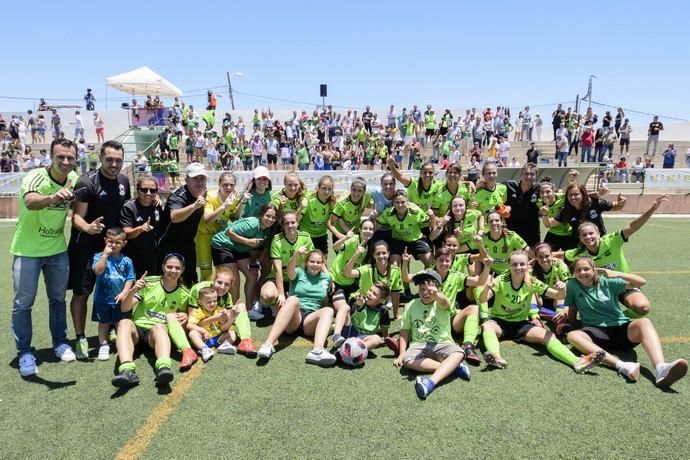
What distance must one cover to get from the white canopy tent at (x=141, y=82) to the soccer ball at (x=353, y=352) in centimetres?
2246

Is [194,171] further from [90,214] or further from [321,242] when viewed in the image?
[321,242]

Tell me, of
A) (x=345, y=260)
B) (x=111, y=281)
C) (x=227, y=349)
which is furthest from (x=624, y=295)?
(x=111, y=281)

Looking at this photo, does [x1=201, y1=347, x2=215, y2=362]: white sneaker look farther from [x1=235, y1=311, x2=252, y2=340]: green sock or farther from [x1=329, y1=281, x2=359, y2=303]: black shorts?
[x1=329, y1=281, x2=359, y2=303]: black shorts

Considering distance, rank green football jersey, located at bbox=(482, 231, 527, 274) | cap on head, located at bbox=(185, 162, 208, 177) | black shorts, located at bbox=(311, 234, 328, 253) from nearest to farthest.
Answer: cap on head, located at bbox=(185, 162, 208, 177), green football jersey, located at bbox=(482, 231, 527, 274), black shorts, located at bbox=(311, 234, 328, 253)

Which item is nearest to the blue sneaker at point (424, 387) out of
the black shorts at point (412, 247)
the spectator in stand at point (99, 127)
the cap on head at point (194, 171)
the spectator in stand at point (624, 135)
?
the black shorts at point (412, 247)

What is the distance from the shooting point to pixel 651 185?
59.5 ft

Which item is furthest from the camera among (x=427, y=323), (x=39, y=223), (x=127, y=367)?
(x=427, y=323)

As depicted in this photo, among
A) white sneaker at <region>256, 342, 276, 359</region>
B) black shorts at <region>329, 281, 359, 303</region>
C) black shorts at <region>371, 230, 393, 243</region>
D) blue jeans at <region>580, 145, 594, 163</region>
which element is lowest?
white sneaker at <region>256, 342, 276, 359</region>

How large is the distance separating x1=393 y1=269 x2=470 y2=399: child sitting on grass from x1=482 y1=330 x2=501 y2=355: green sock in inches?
13.9

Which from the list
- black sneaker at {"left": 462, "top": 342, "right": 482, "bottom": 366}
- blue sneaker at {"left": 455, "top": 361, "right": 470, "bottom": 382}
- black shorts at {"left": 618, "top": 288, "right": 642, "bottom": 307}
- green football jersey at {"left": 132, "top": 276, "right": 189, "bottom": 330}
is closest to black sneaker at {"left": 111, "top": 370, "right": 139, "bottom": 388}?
green football jersey at {"left": 132, "top": 276, "right": 189, "bottom": 330}

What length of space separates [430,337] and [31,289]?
386 centimetres

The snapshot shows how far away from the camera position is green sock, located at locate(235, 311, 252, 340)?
4.95 meters

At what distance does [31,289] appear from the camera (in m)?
4.46

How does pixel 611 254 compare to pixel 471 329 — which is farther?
pixel 611 254
